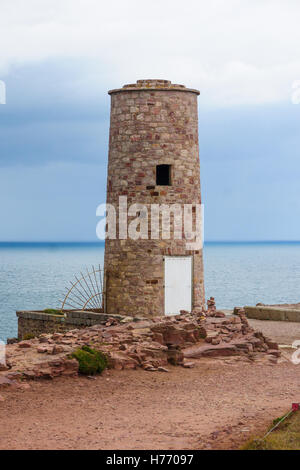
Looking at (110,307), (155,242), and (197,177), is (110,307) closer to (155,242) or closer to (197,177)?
(155,242)

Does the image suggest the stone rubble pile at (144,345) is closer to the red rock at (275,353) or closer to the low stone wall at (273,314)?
the red rock at (275,353)

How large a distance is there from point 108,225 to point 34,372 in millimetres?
11542

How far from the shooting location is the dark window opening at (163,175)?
90.0 ft

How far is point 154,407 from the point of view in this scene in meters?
15.6

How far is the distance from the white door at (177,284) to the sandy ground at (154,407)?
751 centimetres

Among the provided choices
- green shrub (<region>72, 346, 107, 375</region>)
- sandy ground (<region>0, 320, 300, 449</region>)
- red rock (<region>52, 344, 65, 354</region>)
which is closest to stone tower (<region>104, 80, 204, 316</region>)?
sandy ground (<region>0, 320, 300, 449</region>)

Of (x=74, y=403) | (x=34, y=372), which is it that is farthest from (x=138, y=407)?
(x=34, y=372)

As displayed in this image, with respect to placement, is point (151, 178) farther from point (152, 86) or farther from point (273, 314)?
point (273, 314)

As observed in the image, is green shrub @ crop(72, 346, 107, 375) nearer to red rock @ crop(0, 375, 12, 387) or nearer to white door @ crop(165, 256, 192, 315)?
red rock @ crop(0, 375, 12, 387)

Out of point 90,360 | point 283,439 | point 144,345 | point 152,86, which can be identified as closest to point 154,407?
point 90,360

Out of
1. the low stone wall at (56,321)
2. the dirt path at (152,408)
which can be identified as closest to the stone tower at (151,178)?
the low stone wall at (56,321)

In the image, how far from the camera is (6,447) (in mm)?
12828

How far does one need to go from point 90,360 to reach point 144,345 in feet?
6.66

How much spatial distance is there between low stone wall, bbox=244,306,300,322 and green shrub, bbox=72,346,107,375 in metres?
13.5
